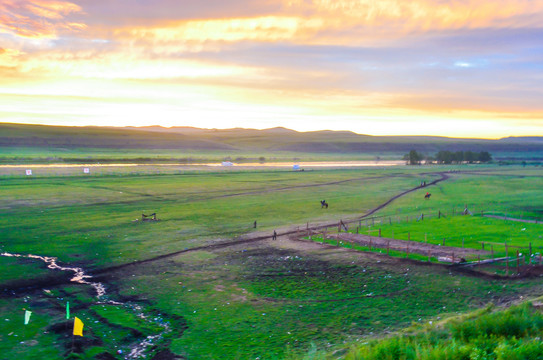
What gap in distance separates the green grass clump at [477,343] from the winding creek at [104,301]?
867 cm

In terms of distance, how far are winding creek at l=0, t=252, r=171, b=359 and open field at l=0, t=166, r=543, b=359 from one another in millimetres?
145

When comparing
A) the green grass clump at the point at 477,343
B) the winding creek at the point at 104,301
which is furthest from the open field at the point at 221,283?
the green grass clump at the point at 477,343

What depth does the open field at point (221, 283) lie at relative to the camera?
58.5 ft

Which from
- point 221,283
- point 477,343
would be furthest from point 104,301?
point 477,343

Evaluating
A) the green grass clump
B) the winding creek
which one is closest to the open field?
the winding creek

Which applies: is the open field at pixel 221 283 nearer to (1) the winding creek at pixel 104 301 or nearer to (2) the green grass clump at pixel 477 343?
(1) the winding creek at pixel 104 301

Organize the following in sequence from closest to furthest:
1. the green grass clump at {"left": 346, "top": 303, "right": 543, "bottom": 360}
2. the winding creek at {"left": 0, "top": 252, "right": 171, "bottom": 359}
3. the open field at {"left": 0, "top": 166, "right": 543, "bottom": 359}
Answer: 1. the green grass clump at {"left": 346, "top": 303, "right": 543, "bottom": 360}
2. the winding creek at {"left": 0, "top": 252, "right": 171, "bottom": 359}
3. the open field at {"left": 0, "top": 166, "right": 543, "bottom": 359}

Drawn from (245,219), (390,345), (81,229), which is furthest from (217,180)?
(390,345)

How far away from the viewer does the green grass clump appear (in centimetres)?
1050

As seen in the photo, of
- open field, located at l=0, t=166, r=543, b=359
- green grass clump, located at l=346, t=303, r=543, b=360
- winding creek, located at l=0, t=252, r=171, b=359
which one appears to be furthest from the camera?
open field, located at l=0, t=166, r=543, b=359

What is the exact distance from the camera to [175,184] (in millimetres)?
81562

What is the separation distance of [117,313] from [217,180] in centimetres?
7002

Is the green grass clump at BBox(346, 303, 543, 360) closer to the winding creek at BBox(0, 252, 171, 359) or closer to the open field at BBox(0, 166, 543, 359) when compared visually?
the open field at BBox(0, 166, 543, 359)

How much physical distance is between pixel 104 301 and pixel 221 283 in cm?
648
